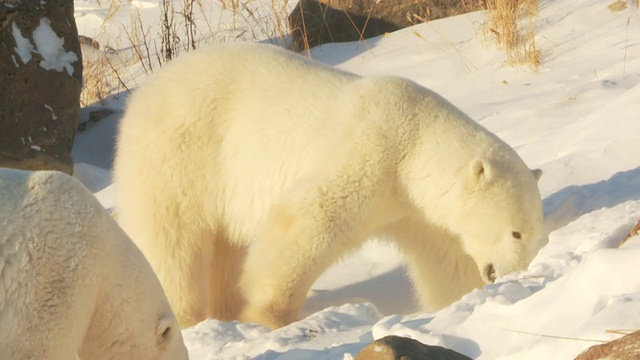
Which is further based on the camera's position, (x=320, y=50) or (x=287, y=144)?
(x=320, y=50)

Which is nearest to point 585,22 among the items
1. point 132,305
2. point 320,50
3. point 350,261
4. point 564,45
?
point 564,45

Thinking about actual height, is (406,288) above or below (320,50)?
below

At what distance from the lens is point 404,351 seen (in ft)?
11.2

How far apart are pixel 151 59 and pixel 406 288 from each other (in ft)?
22.7

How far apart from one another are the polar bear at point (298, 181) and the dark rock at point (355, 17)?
530 cm

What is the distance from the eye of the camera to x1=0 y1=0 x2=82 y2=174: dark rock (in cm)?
876

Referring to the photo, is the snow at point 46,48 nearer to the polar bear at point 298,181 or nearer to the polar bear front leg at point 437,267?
the polar bear at point 298,181

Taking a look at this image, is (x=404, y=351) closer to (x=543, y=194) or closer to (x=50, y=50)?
(x=543, y=194)

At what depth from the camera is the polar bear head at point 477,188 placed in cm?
566

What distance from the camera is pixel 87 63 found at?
40.6 feet

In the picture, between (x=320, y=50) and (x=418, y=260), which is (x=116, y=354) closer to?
(x=418, y=260)

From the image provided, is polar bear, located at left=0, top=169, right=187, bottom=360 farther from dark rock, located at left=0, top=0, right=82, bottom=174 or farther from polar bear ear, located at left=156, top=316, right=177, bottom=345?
dark rock, located at left=0, top=0, right=82, bottom=174

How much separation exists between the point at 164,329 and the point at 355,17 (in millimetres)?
Result: 7944

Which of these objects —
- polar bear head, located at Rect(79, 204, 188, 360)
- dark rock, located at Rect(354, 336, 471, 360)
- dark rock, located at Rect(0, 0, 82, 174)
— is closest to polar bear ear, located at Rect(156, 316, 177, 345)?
polar bear head, located at Rect(79, 204, 188, 360)
